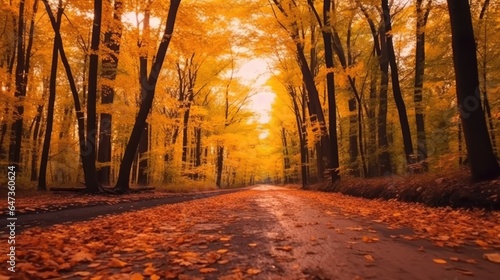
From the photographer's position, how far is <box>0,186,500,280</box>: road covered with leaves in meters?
2.94

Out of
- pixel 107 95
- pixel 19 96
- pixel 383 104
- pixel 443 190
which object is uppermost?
pixel 107 95

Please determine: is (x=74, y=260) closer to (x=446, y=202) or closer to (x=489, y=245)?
(x=489, y=245)

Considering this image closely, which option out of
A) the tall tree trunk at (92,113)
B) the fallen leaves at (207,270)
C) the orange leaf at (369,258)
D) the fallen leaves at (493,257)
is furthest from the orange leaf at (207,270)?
the tall tree trunk at (92,113)

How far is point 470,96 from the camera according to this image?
693cm

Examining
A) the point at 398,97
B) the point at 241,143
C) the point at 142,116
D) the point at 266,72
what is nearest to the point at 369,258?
the point at 398,97

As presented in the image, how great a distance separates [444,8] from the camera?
11.0 m

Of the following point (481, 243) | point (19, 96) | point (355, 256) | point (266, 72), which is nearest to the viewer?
point (355, 256)

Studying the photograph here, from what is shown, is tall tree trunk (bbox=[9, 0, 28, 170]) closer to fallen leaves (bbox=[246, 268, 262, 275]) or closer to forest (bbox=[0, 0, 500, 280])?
forest (bbox=[0, 0, 500, 280])

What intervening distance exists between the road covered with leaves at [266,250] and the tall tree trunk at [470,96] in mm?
1362

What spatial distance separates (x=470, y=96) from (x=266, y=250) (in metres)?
6.14

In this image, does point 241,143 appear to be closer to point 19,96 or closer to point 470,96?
point 19,96

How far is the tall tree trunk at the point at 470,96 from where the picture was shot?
22.4ft

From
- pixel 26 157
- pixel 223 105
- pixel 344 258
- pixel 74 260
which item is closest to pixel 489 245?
pixel 344 258

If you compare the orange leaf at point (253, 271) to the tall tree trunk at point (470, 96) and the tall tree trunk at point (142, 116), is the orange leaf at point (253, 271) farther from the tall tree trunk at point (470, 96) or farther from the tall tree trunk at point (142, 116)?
the tall tree trunk at point (142, 116)
